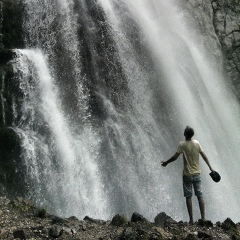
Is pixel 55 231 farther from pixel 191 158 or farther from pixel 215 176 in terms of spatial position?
pixel 215 176

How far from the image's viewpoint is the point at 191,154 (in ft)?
22.4

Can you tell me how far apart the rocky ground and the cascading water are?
365 centimetres

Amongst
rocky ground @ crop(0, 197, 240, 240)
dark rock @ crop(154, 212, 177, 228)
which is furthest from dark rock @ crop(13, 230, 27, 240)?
dark rock @ crop(154, 212, 177, 228)

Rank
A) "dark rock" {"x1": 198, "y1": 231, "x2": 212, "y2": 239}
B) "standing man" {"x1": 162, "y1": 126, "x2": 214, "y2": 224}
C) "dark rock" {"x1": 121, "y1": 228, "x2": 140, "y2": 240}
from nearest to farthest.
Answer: "dark rock" {"x1": 121, "y1": 228, "x2": 140, "y2": 240}, "dark rock" {"x1": 198, "y1": 231, "x2": 212, "y2": 239}, "standing man" {"x1": 162, "y1": 126, "x2": 214, "y2": 224}

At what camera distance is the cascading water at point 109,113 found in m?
11.4

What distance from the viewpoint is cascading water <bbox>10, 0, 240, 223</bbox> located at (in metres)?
11.4

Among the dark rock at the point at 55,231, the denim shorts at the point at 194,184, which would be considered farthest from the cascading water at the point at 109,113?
the dark rock at the point at 55,231

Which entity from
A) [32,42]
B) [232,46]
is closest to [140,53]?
[32,42]

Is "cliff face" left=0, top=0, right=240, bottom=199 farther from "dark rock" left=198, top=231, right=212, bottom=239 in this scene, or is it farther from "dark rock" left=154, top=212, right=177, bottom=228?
"dark rock" left=198, top=231, right=212, bottom=239

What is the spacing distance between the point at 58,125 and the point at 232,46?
1496 centimetres

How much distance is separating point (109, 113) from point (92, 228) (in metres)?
7.35

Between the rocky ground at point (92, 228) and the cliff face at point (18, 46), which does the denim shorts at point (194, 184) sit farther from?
the cliff face at point (18, 46)

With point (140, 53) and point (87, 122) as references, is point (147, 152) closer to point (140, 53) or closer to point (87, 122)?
point (87, 122)

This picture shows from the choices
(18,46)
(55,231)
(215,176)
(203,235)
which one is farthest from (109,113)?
(203,235)
